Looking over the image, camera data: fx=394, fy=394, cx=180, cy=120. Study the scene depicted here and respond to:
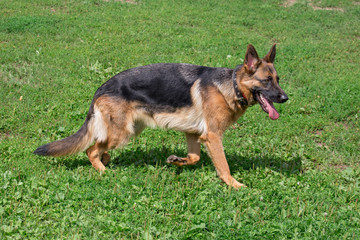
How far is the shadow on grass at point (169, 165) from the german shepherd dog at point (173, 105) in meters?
0.37

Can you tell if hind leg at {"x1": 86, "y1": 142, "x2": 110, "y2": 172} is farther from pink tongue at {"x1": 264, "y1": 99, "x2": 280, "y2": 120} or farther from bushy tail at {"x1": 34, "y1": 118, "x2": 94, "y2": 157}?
pink tongue at {"x1": 264, "y1": 99, "x2": 280, "y2": 120}

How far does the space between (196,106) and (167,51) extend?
526 cm

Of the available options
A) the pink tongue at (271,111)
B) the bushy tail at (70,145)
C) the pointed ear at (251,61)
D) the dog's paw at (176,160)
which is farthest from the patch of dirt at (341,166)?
the bushy tail at (70,145)

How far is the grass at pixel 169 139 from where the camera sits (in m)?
4.42

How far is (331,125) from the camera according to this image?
24.5 feet

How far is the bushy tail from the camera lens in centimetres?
542

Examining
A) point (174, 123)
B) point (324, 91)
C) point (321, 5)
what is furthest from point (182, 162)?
point (321, 5)

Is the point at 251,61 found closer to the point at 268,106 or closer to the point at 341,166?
the point at 268,106

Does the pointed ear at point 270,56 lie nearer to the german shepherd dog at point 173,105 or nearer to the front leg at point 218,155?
the german shepherd dog at point 173,105

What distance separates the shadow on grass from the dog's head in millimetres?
1012

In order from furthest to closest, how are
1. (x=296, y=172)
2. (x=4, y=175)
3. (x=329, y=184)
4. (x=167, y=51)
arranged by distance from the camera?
(x=167, y=51) < (x=296, y=172) < (x=329, y=184) < (x=4, y=175)

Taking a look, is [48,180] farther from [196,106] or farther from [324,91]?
[324,91]

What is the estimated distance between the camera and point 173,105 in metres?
5.55

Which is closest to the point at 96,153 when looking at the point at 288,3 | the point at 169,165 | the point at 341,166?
the point at 169,165
